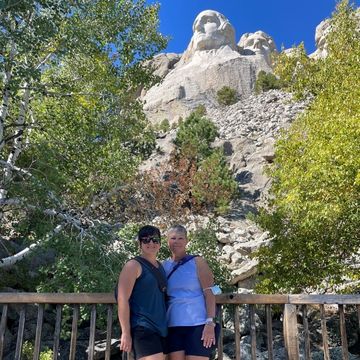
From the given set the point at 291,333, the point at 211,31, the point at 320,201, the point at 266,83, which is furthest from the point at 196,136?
the point at 211,31

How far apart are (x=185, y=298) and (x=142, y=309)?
1.13 feet

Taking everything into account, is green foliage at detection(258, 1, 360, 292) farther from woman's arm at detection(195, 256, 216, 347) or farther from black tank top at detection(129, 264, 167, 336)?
black tank top at detection(129, 264, 167, 336)

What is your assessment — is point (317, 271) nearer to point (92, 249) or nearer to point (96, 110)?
point (92, 249)

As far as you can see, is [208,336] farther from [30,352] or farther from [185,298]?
[30,352]

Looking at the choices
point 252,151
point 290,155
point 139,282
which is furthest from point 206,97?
point 139,282

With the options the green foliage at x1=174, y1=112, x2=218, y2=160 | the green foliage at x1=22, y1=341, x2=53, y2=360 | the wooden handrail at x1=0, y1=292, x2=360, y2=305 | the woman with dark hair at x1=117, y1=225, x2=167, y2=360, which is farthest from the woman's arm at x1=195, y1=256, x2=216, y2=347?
the green foliage at x1=174, y1=112, x2=218, y2=160

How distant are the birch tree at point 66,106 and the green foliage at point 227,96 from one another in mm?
36116

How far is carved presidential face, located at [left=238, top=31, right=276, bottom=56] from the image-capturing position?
57744 mm

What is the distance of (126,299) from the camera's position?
96.4 inches

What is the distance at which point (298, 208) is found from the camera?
6516 mm

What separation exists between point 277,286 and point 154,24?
6598mm

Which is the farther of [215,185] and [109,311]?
[215,185]

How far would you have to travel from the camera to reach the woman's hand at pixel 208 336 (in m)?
2.60

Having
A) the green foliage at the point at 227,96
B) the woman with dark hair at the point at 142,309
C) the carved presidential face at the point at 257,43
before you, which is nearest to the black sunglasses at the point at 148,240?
the woman with dark hair at the point at 142,309
